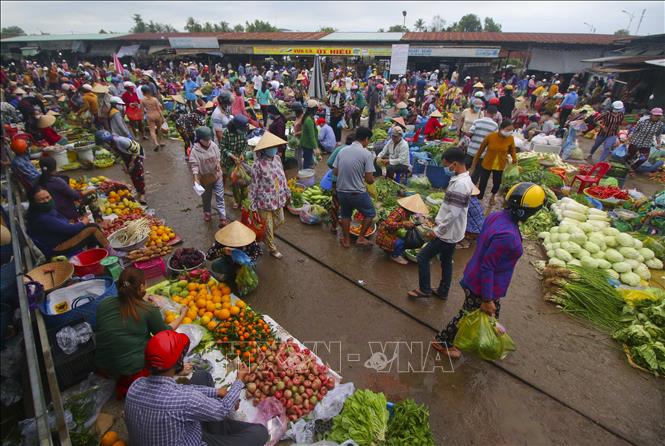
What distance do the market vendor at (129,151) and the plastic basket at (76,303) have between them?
10.5 ft

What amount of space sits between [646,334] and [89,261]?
6.71m

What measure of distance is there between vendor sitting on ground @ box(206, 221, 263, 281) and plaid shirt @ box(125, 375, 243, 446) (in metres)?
2.09

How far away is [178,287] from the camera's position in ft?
14.0

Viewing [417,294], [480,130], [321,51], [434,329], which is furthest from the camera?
[321,51]

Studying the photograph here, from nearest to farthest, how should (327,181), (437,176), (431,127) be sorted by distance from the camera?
1. (327,181)
2. (437,176)
3. (431,127)

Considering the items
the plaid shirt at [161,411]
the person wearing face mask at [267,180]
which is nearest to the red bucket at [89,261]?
the person wearing face mask at [267,180]

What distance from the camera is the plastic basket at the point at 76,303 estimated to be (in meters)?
3.24

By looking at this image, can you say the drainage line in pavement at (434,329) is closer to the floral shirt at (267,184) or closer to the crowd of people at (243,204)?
the crowd of people at (243,204)

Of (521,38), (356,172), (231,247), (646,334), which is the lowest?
(646,334)

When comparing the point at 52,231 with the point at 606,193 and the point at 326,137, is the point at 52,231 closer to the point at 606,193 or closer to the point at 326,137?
the point at 326,137

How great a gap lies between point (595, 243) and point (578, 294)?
4.54ft

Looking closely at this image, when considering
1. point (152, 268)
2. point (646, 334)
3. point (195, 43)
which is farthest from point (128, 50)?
point (646, 334)

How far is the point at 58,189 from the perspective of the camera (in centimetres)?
470

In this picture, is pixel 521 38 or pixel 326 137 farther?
pixel 521 38
